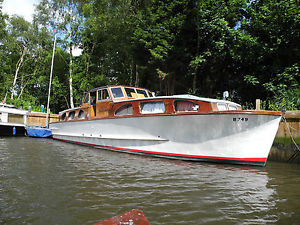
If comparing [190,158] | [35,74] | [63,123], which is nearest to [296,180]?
[190,158]

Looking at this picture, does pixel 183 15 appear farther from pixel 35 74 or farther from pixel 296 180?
pixel 35 74

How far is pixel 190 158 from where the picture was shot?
7066 millimetres

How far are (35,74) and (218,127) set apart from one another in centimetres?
3036

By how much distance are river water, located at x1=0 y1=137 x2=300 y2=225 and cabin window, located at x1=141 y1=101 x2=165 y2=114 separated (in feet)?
8.15

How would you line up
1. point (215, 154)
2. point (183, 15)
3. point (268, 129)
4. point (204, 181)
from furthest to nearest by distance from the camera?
point (183, 15)
point (215, 154)
point (268, 129)
point (204, 181)

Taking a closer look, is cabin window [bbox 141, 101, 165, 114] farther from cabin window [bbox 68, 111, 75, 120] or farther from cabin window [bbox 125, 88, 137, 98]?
cabin window [bbox 68, 111, 75, 120]

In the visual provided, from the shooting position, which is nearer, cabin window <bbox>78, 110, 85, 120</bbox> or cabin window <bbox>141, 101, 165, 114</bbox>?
cabin window <bbox>141, 101, 165, 114</bbox>

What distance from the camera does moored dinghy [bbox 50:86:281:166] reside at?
624 centimetres

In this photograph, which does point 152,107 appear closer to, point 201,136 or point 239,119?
point 201,136

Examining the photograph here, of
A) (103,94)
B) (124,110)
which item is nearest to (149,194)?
(124,110)

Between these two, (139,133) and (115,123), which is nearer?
(139,133)

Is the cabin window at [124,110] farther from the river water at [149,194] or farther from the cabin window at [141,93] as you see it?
the river water at [149,194]

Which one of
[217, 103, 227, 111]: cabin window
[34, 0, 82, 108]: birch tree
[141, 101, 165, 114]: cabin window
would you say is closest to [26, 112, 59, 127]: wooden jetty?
[34, 0, 82, 108]: birch tree

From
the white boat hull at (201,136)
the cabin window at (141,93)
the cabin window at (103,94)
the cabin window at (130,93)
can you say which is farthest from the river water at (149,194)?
the cabin window at (141,93)
